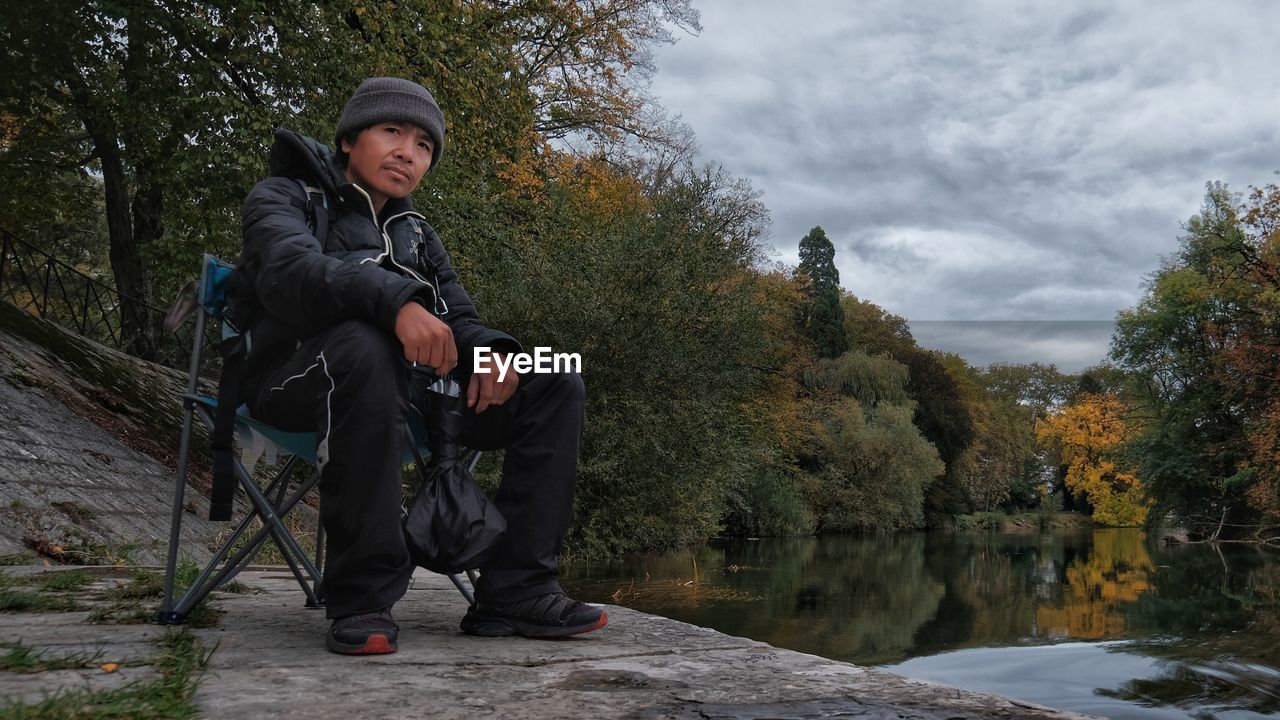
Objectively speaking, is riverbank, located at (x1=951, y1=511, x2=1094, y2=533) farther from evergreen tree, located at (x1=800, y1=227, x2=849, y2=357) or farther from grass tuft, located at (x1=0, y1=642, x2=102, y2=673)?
grass tuft, located at (x1=0, y1=642, x2=102, y2=673)

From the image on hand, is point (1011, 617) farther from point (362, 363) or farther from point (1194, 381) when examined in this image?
point (1194, 381)

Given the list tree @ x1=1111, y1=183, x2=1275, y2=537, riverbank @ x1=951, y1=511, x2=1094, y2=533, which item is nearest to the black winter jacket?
tree @ x1=1111, y1=183, x2=1275, y2=537

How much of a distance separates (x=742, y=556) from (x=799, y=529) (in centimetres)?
830

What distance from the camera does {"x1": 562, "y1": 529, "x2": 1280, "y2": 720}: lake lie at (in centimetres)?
831

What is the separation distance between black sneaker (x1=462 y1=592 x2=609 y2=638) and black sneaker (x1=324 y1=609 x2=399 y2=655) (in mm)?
351

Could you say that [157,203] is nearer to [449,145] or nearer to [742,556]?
[449,145]

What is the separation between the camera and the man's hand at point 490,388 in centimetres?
243

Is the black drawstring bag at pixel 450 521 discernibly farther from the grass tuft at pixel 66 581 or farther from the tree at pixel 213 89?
the tree at pixel 213 89

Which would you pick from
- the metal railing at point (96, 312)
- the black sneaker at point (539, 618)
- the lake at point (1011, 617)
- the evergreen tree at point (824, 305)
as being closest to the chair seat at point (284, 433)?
the black sneaker at point (539, 618)

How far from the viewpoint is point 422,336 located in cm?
216

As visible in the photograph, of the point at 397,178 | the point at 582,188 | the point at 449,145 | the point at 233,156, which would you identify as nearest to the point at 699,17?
the point at 582,188

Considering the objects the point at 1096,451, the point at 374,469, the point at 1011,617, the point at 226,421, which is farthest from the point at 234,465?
the point at 1096,451

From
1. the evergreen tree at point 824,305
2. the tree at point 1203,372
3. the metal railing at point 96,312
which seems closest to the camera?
the metal railing at point 96,312

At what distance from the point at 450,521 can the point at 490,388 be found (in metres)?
0.37
